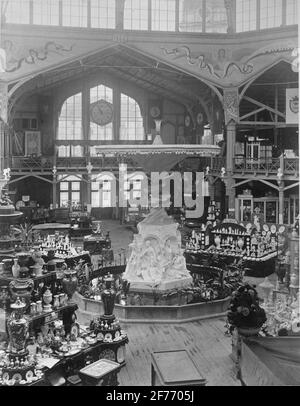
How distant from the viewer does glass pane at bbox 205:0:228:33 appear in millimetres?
24845

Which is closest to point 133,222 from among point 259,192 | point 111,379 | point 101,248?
point 259,192

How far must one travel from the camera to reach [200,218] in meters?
26.5

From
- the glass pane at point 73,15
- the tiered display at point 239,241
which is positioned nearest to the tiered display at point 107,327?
the tiered display at point 239,241

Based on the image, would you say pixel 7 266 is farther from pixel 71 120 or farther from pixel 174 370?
pixel 71 120

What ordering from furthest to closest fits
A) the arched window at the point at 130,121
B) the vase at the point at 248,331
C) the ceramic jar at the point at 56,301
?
1. the arched window at the point at 130,121
2. the ceramic jar at the point at 56,301
3. the vase at the point at 248,331

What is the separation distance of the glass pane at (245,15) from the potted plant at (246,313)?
18.1 m

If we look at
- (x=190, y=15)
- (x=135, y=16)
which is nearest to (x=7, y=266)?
(x=135, y=16)

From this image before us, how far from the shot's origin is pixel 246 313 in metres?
8.62

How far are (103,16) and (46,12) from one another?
249 centimetres

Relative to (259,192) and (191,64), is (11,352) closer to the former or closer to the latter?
(191,64)

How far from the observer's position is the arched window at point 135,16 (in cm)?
2495

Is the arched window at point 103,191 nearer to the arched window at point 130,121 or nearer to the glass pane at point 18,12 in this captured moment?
the arched window at point 130,121

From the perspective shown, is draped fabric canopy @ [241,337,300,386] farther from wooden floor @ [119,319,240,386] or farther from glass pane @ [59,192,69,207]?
glass pane @ [59,192,69,207]

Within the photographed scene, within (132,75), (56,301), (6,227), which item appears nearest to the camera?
(56,301)
